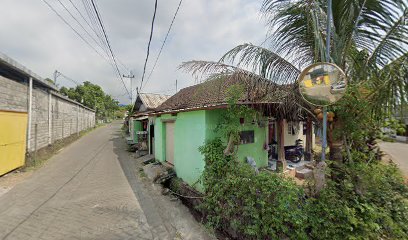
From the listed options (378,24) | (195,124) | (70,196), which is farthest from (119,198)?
(378,24)

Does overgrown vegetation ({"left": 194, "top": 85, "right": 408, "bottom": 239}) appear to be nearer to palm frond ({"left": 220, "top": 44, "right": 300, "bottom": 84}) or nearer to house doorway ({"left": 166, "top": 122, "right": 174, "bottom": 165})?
palm frond ({"left": 220, "top": 44, "right": 300, "bottom": 84})

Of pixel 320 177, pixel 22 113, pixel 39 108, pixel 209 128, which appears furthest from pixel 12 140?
pixel 320 177

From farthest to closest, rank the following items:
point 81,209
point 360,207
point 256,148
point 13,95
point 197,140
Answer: point 13,95 < point 256,148 < point 197,140 < point 81,209 < point 360,207

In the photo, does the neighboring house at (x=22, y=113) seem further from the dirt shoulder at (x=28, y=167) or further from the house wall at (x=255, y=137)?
the house wall at (x=255, y=137)

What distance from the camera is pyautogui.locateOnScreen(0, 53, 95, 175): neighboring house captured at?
720 centimetres

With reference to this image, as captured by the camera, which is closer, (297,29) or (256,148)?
(297,29)

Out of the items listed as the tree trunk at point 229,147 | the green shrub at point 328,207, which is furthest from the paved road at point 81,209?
the tree trunk at point 229,147

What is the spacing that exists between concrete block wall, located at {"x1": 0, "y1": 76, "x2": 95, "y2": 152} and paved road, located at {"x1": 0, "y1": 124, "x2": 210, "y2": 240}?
2.96 meters

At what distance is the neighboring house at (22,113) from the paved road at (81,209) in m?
1.31

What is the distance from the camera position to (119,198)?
19.6ft

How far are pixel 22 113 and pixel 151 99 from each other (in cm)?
844

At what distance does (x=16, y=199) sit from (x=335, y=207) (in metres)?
8.28

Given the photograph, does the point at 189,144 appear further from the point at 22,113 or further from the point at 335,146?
the point at 22,113

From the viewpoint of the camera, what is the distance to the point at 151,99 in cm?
1578
